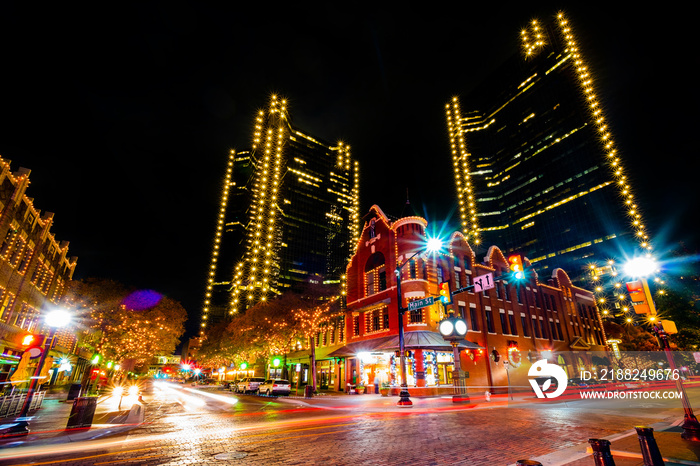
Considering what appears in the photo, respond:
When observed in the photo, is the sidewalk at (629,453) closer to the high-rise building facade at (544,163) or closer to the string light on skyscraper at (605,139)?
the string light on skyscraper at (605,139)

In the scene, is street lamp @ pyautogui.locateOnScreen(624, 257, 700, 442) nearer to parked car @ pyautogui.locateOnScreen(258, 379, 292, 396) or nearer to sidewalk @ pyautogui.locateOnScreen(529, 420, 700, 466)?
sidewalk @ pyautogui.locateOnScreen(529, 420, 700, 466)

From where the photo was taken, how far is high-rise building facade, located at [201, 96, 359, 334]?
347 ft

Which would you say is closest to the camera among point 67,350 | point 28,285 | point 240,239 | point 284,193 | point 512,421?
point 512,421

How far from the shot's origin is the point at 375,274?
3272cm

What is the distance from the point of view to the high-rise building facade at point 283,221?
106m

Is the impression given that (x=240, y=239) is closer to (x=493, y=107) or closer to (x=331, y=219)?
(x=331, y=219)

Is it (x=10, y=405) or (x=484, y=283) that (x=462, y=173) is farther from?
(x=10, y=405)

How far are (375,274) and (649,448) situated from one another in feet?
92.5

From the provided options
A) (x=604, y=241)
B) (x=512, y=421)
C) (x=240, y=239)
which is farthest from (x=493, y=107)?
(x=512, y=421)

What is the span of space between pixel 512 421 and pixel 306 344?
121 ft

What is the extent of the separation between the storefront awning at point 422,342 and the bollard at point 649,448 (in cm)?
2029

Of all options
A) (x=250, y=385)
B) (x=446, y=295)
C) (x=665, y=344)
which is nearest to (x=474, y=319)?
(x=446, y=295)

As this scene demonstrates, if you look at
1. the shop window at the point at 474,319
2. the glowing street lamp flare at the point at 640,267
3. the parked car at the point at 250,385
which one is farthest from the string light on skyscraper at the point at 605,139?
the glowing street lamp flare at the point at 640,267

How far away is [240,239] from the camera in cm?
14575
